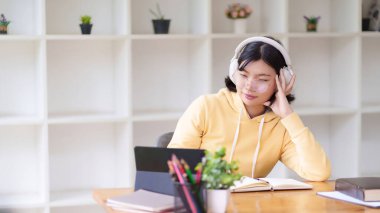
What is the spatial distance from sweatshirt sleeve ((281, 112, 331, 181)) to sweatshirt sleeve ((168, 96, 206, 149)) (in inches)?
13.2

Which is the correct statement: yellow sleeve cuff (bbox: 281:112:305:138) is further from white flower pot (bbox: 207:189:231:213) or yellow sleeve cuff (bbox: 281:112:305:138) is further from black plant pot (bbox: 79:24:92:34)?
black plant pot (bbox: 79:24:92:34)

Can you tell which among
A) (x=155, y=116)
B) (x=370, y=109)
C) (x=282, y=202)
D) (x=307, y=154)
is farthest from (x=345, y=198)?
(x=370, y=109)

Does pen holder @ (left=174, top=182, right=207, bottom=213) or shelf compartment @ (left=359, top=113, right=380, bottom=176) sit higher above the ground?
pen holder @ (left=174, top=182, right=207, bottom=213)

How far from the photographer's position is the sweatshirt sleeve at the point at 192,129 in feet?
9.34

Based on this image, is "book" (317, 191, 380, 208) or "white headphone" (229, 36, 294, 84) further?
"white headphone" (229, 36, 294, 84)

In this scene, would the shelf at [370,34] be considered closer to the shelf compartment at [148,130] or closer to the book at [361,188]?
the shelf compartment at [148,130]

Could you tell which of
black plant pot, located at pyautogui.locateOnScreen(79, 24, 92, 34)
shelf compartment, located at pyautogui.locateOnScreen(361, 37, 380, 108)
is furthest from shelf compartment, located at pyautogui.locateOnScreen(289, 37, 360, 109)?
black plant pot, located at pyautogui.locateOnScreen(79, 24, 92, 34)

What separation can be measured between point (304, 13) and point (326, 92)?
54 cm

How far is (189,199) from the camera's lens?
1946 mm

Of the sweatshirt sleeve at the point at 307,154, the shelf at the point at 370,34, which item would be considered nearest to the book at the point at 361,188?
the sweatshirt sleeve at the point at 307,154

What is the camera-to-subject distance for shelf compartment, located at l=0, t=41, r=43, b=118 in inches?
161

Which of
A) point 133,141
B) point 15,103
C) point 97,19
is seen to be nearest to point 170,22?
point 97,19

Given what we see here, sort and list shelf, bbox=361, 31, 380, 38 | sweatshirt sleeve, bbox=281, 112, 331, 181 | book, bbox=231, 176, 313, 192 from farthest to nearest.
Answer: shelf, bbox=361, 31, 380, 38 < sweatshirt sleeve, bbox=281, 112, 331, 181 < book, bbox=231, 176, 313, 192

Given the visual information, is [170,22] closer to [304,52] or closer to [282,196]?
[304,52]
